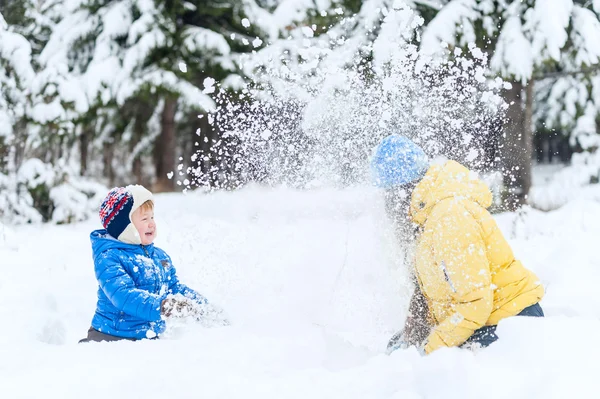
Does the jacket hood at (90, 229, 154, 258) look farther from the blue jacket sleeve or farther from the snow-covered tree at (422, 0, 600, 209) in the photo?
the snow-covered tree at (422, 0, 600, 209)

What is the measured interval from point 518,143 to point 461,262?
284 inches

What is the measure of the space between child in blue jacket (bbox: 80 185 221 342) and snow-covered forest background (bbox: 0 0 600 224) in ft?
4.47

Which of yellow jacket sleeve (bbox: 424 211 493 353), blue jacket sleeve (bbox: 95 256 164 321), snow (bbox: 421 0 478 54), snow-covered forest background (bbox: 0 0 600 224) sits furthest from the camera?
snow (bbox: 421 0 478 54)

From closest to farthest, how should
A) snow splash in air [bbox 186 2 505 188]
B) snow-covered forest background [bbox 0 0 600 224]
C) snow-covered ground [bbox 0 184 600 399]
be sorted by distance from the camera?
1. snow-covered ground [bbox 0 184 600 399]
2. snow splash in air [bbox 186 2 505 188]
3. snow-covered forest background [bbox 0 0 600 224]

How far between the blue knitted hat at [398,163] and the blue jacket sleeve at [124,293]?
1.42 m


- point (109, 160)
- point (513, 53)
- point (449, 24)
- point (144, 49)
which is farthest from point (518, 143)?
point (109, 160)

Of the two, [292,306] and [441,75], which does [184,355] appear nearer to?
[292,306]

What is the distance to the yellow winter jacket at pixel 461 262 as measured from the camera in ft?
9.19

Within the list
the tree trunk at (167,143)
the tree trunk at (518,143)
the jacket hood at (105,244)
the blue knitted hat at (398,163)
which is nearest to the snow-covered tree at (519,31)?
the tree trunk at (518,143)

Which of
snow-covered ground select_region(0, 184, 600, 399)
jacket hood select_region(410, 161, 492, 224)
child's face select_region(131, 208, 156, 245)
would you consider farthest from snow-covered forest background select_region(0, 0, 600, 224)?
jacket hood select_region(410, 161, 492, 224)

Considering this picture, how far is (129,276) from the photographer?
3467mm

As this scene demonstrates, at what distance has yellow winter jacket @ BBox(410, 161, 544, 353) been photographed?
280 centimetres

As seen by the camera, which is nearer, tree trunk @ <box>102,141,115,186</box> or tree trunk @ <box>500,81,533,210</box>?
tree trunk @ <box>500,81,533,210</box>

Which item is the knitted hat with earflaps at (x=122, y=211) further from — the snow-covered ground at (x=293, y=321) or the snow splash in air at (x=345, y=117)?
the snow splash in air at (x=345, y=117)
